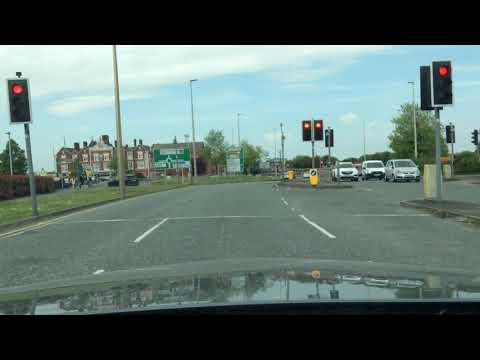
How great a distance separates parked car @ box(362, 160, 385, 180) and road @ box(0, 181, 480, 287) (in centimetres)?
3593

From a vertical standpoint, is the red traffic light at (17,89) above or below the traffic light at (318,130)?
above

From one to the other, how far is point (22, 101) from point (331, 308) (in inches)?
669

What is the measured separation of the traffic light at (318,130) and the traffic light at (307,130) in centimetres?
29

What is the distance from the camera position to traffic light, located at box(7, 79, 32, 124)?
18000 millimetres

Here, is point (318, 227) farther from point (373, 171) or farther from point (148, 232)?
point (373, 171)

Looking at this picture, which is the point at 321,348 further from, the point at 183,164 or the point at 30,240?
the point at 183,164

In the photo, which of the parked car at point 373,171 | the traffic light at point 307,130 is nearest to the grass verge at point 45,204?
the traffic light at point 307,130

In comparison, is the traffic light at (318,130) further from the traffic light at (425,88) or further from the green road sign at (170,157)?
the green road sign at (170,157)

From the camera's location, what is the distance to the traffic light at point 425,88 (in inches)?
669

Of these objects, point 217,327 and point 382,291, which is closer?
point 217,327

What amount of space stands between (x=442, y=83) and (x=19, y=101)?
42.1ft
